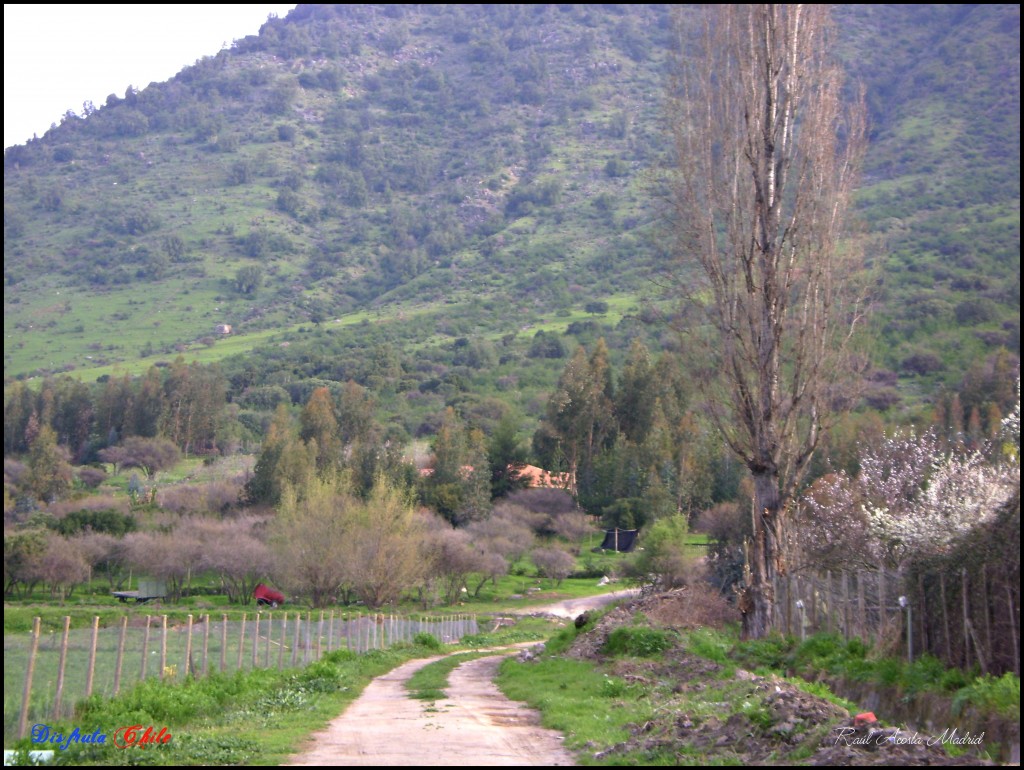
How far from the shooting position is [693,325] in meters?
20.9

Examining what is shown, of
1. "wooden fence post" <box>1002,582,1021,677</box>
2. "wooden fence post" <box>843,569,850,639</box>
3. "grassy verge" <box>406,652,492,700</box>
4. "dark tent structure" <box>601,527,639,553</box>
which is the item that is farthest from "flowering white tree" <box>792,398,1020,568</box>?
"dark tent structure" <box>601,527,639,553</box>

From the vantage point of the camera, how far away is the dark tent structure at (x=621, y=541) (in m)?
66.3

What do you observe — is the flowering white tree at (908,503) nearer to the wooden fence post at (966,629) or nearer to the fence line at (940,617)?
the fence line at (940,617)

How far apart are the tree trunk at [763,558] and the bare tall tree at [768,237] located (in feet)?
0.07

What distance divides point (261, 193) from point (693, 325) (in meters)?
160

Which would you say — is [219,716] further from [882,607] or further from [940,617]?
[940,617]

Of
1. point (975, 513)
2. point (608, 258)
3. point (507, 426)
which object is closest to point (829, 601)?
point (975, 513)

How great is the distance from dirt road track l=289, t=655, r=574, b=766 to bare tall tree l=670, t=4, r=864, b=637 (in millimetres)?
7081

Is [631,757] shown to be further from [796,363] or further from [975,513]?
[796,363]

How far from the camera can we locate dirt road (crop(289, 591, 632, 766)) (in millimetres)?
9320

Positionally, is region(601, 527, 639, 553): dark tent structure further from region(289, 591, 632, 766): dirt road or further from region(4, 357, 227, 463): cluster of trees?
region(289, 591, 632, 766): dirt road

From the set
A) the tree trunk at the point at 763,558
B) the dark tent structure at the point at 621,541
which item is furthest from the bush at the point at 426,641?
the dark tent structure at the point at 621,541

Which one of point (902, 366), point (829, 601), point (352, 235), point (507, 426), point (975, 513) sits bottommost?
point (829, 601)

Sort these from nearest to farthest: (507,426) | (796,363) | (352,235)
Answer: (796,363), (507,426), (352,235)
